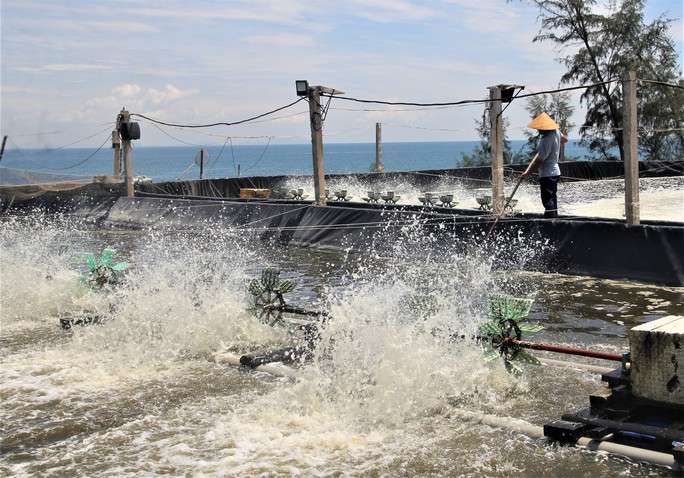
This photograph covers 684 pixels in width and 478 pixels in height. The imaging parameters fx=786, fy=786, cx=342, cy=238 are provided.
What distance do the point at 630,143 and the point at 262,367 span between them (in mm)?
7116

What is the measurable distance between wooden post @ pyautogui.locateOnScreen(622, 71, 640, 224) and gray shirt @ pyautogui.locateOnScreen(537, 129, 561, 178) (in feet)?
4.32

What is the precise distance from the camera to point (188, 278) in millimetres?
10570

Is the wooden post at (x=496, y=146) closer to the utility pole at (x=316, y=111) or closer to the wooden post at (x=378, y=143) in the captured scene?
the utility pole at (x=316, y=111)

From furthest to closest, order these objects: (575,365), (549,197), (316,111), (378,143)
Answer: (378,143), (316,111), (549,197), (575,365)

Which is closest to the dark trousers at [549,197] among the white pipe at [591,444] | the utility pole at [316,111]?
the utility pole at [316,111]

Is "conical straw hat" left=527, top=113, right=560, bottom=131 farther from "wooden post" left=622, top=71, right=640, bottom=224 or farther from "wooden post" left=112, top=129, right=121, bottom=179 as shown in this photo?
"wooden post" left=112, top=129, right=121, bottom=179

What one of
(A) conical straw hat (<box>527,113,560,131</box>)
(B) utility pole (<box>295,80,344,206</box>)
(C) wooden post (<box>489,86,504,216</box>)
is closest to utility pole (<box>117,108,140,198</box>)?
(B) utility pole (<box>295,80,344,206</box>)

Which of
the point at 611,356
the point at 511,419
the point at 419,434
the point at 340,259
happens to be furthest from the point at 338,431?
the point at 340,259

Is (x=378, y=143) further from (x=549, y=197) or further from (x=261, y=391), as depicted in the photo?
(x=261, y=391)

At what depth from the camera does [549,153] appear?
13594 mm

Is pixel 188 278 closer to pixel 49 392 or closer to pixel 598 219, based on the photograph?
pixel 49 392

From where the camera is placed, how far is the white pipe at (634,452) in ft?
18.5

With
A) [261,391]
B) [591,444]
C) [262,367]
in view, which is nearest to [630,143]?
[262,367]

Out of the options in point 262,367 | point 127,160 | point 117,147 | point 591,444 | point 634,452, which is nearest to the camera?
point 634,452
